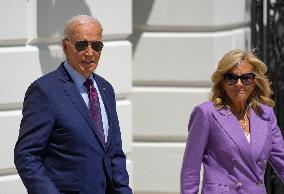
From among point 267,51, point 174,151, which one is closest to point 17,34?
point 174,151

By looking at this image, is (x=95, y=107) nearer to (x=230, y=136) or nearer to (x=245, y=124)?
(x=230, y=136)

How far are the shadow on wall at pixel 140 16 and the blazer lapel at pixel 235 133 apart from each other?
8.81ft

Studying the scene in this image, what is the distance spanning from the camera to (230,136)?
561cm

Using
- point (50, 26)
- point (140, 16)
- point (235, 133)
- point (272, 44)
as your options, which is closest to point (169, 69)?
point (140, 16)

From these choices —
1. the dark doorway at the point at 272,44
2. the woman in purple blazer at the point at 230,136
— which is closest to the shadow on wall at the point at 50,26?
the woman in purple blazer at the point at 230,136

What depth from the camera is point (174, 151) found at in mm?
8297

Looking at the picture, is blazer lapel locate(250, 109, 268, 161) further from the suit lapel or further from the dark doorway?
the dark doorway

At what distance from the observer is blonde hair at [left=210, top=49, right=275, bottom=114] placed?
18.6ft

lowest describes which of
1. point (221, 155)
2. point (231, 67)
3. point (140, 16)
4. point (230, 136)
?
point (221, 155)

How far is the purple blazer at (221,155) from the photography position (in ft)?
18.4

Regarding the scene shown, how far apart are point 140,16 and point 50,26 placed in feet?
5.91

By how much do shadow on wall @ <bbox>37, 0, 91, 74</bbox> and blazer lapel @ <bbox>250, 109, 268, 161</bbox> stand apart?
1.50 metres

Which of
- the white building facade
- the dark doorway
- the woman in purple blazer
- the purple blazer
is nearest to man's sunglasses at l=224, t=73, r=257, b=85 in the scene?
the woman in purple blazer

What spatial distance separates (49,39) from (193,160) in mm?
1496
